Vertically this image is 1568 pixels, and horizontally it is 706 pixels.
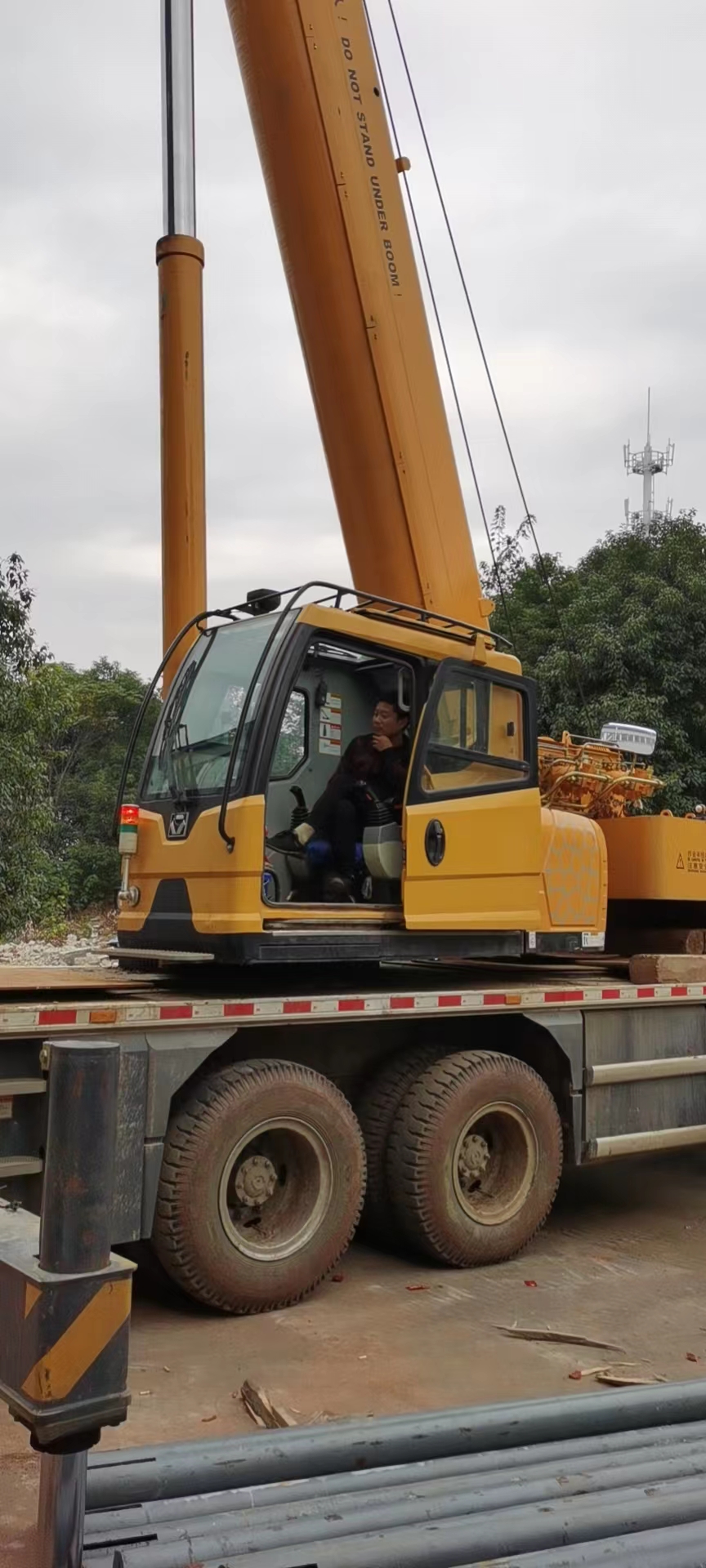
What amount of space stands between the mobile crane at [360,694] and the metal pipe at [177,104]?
52cm

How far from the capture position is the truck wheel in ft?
17.6

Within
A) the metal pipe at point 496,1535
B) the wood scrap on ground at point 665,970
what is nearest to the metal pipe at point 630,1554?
the metal pipe at point 496,1535

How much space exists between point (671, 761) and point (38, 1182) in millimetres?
13873

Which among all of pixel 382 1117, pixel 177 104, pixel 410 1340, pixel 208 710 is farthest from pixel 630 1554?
pixel 177 104

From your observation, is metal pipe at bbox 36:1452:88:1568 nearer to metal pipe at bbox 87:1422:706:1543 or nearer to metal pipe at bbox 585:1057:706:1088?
metal pipe at bbox 87:1422:706:1543

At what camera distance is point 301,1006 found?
5.79 metres

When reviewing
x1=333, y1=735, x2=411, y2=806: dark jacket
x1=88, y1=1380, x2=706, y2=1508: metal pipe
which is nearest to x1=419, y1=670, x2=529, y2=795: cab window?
x1=333, y1=735, x2=411, y2=806: dark jacket

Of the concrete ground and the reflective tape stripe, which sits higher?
the reflective tape stripe

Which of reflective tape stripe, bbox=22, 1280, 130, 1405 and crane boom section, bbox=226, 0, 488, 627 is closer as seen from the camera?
reflective tape stripe, bbox=22, 1280, 130, 1405

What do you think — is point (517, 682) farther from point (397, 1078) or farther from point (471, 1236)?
point (471, 1236)

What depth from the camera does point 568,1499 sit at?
120 inches

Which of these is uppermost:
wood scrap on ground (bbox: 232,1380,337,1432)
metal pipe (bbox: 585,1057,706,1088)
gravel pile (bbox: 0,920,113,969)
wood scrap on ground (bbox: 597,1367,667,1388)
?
gravel pile (bbox: 0,920,113,969)

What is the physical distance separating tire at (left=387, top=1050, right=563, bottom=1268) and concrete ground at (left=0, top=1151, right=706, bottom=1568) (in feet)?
0.61

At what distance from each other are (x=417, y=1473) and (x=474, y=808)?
12.3 ft
